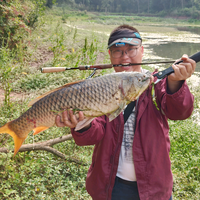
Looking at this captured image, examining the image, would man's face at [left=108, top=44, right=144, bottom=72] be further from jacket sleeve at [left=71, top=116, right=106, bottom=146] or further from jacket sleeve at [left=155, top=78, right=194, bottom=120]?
jacket sleeve at [left=71, top=116, right=106, bottom=146]

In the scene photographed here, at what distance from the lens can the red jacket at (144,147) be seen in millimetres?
1479

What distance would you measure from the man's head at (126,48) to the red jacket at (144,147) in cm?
36

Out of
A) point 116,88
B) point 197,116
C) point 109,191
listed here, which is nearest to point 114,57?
point 116,88

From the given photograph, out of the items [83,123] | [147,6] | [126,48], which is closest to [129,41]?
[126,48]

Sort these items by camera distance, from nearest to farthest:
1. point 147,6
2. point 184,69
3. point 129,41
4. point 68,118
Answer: point 184,69, point 68,118, point 129,41, point 147,6

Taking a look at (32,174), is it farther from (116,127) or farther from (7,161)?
(116,127)

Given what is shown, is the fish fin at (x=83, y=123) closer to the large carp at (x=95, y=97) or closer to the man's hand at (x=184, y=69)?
the large carp at (x=95, y=97)

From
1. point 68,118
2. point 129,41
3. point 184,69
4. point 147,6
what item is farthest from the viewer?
point 147,6

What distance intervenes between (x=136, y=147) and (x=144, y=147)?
0.19 ft

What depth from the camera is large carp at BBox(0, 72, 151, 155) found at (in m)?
1.34

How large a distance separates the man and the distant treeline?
164 feet

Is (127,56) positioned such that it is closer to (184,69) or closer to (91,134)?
(184,69)

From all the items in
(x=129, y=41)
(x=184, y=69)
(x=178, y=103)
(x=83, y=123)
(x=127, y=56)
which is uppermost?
(x=129, y=41)

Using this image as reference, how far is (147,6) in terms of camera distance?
67750 mm
